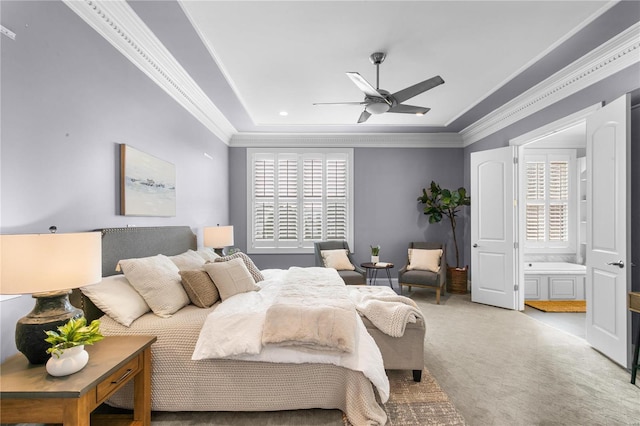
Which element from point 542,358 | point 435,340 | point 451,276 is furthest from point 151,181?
point 451,276

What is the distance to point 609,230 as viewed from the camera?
2988 mm

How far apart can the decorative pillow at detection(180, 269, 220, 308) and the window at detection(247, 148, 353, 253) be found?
11.4 ft

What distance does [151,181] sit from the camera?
310cm

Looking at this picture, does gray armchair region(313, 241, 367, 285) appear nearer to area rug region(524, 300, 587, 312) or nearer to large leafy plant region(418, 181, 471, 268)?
large leafy plant region(418, 181, 471, 268)

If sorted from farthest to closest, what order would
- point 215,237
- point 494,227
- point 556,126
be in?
point 494,227 → point 215,237 → point 556,126

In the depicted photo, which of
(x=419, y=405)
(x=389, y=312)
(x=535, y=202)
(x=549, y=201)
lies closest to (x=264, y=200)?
(x=389, y=312)

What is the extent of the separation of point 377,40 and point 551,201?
199 inches

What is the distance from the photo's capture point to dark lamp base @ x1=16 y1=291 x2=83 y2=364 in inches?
59.6

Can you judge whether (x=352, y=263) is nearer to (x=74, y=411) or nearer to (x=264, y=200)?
(x=264, y=200)

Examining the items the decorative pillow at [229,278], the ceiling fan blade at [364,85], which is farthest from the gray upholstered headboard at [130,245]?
the ceiling fan blade at [364,85]

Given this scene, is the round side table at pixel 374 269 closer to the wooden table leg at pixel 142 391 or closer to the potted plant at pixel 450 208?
the potted plant at pixel 450 208

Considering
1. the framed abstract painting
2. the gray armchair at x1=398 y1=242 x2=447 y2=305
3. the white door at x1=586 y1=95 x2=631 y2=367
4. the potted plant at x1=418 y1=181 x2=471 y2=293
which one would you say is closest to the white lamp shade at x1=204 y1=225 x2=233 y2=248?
the framed abstract painting

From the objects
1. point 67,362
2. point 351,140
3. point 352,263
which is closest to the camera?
point 67,362

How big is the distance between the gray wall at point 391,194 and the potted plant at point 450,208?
0.22 meters
